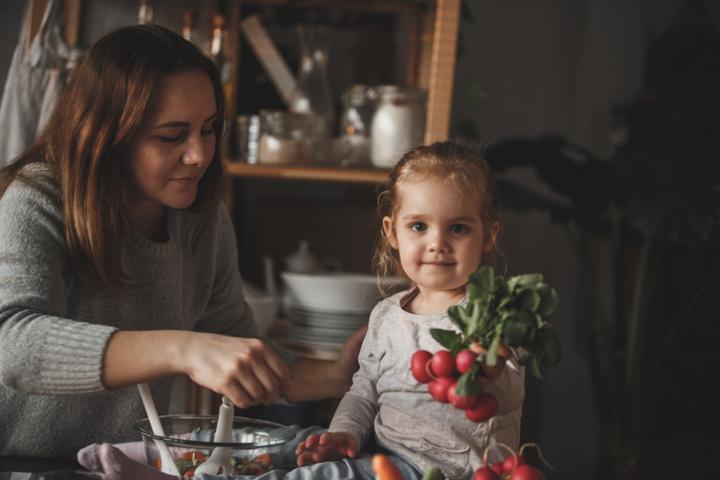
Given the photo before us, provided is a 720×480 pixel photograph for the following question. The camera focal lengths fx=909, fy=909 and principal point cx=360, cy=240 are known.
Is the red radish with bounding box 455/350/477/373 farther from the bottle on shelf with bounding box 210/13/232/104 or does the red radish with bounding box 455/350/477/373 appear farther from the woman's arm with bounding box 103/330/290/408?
the bottle on shelf with bounding box 210/13/232/104

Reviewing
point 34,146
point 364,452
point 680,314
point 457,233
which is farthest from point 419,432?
point 680,314

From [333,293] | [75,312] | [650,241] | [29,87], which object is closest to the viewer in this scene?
[75,312]

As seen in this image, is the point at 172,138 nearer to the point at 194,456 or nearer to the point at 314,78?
the point at 194,456

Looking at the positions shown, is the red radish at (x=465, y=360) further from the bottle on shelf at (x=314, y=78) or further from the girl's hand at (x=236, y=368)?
the bottle on shelf at (x=314, y=78)

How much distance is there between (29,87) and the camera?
6.52ft

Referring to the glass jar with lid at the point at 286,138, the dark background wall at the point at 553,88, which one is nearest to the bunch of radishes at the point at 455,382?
the glass jar with lid at the point at 286,138

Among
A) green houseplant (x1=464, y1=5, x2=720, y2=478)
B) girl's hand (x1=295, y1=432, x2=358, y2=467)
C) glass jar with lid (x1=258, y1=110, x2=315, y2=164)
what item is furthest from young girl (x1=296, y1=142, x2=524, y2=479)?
green houseplant (x1=464, y1=5, x2=720, y2=478)

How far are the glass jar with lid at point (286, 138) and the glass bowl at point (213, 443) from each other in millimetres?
1352

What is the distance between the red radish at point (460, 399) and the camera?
0.85 m

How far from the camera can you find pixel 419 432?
1115 millimetres

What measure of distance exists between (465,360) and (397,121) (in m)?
1.53

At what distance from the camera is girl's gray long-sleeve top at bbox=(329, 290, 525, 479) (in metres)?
1.10

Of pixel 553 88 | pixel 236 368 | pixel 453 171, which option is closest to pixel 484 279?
pixel 236 368

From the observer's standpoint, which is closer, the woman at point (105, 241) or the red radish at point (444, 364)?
the red radish at point (444, 364)
